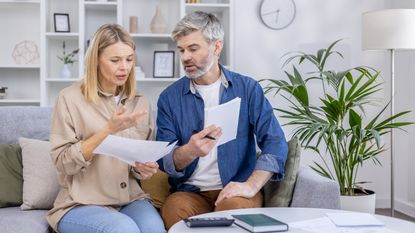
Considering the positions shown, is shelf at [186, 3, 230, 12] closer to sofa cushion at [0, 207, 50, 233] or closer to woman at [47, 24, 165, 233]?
woman at [47, 24, 165, 233]

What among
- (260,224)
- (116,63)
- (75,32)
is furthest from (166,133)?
(75,32)

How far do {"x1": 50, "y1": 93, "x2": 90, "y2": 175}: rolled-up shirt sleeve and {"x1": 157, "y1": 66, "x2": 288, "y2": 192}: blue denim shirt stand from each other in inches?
16.0

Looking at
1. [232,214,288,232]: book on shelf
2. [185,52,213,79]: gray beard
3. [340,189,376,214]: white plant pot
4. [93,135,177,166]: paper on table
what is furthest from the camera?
[340,189,376,214]: white plant pot

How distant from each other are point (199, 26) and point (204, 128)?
1.40ft

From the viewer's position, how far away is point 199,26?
7.28 ft

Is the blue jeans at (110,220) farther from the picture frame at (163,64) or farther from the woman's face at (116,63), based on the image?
the picture frame at (163,64)

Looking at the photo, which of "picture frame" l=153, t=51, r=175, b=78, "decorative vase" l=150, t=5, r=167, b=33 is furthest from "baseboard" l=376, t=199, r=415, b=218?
"decorative vase" l=150, t=5, r=167, b=33

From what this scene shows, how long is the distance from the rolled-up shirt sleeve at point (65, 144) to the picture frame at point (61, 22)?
7.85 feet

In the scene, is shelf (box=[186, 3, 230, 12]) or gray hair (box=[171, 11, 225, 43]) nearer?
gray hair (box=[171, 11, 225, 43])

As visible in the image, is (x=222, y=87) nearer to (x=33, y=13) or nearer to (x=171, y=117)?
(x=171, y=117)

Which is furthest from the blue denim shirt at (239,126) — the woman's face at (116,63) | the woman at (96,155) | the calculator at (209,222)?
the calculator at (209,222)

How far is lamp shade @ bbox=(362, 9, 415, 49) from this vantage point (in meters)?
3.33

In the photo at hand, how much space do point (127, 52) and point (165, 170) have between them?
1.62 feet

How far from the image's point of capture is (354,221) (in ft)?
5.34
